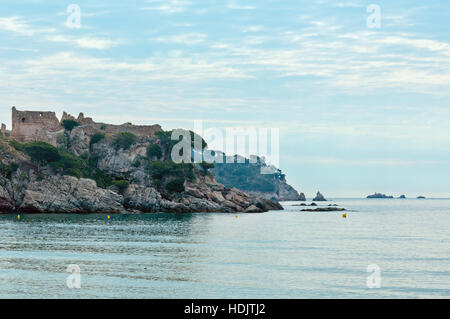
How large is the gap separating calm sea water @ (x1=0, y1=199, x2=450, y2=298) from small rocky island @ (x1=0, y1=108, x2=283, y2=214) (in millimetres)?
49350

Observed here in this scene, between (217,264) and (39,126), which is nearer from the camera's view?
(217,264)

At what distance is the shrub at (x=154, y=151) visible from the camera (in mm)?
155875

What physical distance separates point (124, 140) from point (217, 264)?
114 metres

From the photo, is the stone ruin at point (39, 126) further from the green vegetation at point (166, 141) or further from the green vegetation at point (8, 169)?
the green vegetation at point (8, 169)

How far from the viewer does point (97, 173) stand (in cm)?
14588

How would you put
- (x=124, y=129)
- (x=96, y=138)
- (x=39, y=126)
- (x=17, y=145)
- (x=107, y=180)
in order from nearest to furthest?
(x=17, y=145)
(x=107, y=180)
(x=39, y=126)
(x=96, y=138)
(x=124, y=129)

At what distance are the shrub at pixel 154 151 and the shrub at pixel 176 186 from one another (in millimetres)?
14154

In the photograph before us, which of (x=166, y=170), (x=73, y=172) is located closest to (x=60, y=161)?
(x=73, y=172)

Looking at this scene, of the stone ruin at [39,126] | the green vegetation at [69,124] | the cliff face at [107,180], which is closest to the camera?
the cliff face at [107,180]

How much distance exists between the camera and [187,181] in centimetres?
15150

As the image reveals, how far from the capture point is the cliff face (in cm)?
12394

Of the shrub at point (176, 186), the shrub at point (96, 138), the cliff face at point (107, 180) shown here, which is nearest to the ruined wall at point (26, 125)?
the cliff face at point (107, 180)

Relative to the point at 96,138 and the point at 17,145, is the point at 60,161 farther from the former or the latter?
the point at 96,138
